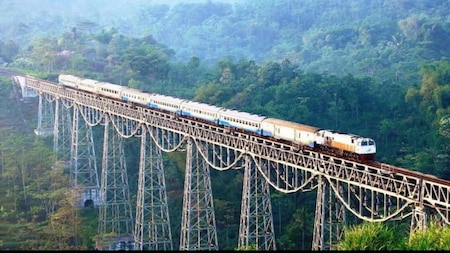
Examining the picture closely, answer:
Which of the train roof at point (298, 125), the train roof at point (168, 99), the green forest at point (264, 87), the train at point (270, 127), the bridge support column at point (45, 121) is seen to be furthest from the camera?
the bridge support column at point (45, 121)

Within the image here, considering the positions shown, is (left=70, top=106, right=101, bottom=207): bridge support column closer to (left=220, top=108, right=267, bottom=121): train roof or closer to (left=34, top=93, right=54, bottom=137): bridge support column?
(left=34, top=93, right=54, bottom=137): bridge support column

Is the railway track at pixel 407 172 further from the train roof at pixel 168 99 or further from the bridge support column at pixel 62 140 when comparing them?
the bridge support column at pixel 62 140

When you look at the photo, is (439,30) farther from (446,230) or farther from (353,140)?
(446,230)

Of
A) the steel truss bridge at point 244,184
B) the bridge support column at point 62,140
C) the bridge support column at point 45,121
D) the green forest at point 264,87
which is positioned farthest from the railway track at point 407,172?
the bridge support column at point 45,121

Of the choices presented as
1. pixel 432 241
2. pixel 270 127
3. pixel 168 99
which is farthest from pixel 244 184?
pixel 432 241

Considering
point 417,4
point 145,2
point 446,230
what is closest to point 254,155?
point 446,230

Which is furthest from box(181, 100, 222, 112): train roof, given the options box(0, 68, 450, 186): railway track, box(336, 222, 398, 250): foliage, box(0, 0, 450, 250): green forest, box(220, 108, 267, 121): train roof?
box(336, 222, 398, 250): foliage
